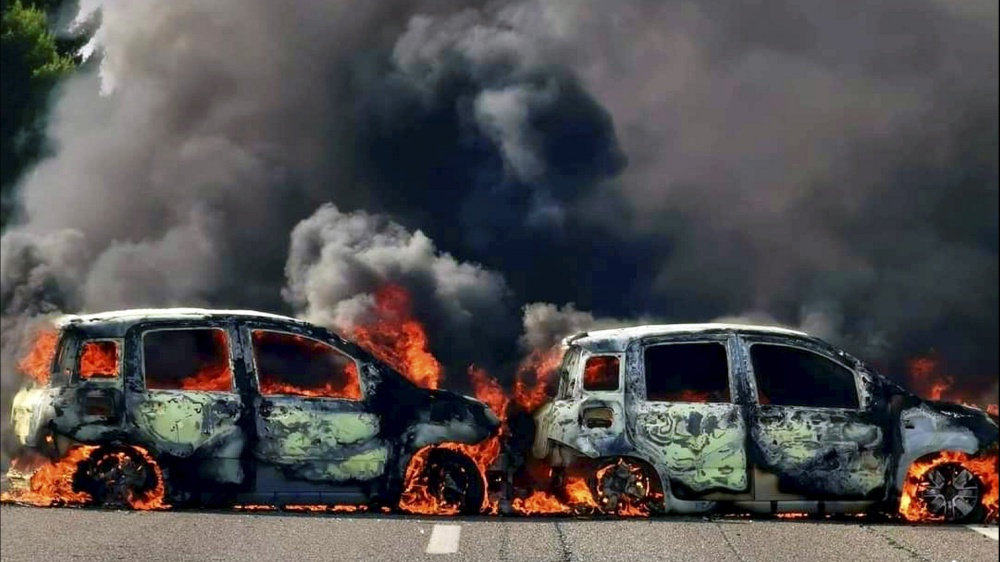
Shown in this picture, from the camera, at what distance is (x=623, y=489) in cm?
1330

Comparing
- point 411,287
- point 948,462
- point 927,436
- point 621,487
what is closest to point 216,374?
point 621,487

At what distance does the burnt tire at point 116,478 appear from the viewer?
13.2 metres

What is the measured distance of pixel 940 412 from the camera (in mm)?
13383

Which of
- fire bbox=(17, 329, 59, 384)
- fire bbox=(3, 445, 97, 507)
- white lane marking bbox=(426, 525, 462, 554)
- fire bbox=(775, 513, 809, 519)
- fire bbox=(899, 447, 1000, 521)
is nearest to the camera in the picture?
white lane marking bbox=(426, 525, 462, 554)

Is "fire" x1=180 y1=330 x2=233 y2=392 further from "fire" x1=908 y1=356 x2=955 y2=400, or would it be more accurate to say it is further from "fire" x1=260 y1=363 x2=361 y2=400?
"fire" x1=908 y1=356 x2=955 y2=400

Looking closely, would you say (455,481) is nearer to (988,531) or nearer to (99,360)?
(99,360)

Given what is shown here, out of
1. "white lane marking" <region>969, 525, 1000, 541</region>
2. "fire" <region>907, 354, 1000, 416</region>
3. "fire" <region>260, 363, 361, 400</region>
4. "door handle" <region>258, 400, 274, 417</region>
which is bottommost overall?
"white lane marking" <region>969, 525, 1000, 541</region>

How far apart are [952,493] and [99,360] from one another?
684 centimetres

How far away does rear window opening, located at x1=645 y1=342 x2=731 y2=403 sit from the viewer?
1356cm

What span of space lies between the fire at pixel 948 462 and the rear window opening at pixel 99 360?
20.7ft

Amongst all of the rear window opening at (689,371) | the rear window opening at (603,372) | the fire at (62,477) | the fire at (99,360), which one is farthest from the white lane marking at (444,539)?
the fire at (99,360)

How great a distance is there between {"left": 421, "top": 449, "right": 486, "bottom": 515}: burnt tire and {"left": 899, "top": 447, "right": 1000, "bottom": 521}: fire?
11.0 ft

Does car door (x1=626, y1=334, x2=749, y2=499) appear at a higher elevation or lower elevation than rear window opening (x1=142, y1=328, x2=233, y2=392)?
lower

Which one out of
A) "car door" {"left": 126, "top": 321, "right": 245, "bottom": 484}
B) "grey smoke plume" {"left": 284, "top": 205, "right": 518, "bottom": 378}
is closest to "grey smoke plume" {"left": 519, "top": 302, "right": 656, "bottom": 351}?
"grey smoke plume" {"left": 284, "top": 205, "right": 518, "bottom": 378}
